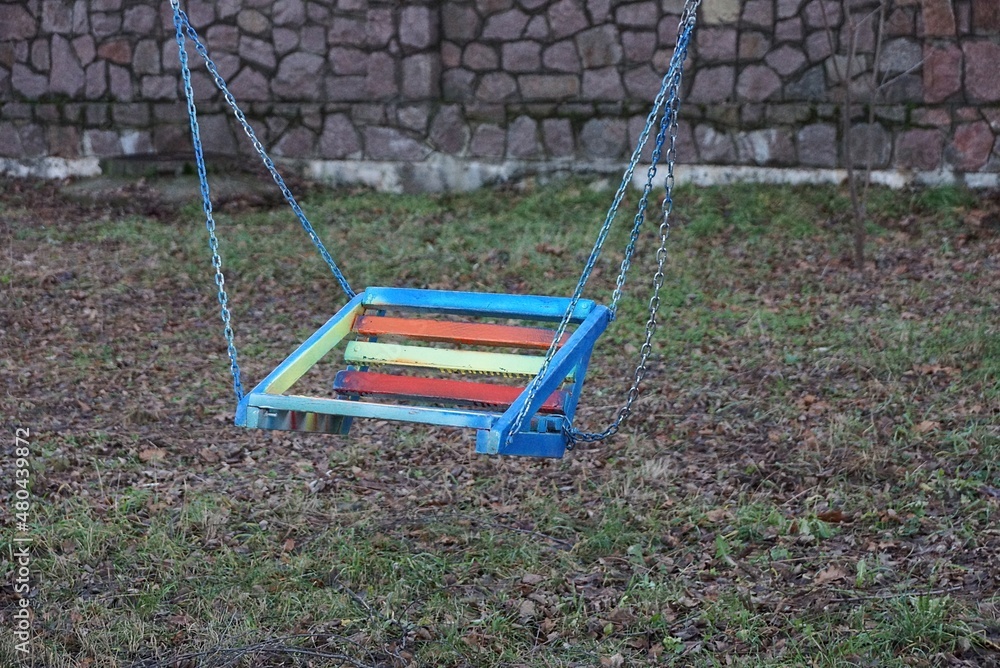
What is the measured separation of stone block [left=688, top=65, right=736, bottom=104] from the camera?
877 cm

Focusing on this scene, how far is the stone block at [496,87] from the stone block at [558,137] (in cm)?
40

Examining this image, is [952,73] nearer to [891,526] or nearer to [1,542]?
[891,526]

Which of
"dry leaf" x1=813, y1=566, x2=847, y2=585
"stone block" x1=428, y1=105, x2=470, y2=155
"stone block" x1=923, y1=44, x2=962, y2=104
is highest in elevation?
"stone block" x1=923, y1=44, x2=962, y2=104

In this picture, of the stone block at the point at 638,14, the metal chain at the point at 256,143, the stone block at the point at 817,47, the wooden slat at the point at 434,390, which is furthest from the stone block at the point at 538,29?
the wooden slat at the point at 434,390

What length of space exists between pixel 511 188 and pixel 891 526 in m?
5.82

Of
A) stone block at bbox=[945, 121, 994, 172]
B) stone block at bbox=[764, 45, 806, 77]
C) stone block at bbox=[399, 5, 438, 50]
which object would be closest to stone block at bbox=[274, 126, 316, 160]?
stone block at bbox=[399, 5, 438, 50]

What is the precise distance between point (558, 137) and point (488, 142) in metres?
A: 0.61

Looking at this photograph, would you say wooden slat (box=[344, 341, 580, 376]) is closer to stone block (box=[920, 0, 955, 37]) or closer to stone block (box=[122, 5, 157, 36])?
stone block (box=[920, 0, 955, 37])

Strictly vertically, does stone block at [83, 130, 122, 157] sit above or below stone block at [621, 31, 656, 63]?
below

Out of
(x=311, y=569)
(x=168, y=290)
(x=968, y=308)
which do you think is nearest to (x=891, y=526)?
(x=311, y=569)

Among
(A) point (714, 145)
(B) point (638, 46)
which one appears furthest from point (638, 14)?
(A) point (714, 145)

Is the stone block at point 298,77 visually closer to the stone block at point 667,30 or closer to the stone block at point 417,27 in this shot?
the stone block at point 417,27

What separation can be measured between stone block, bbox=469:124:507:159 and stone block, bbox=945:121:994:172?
3.52 m

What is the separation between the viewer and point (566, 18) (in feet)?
29.7
